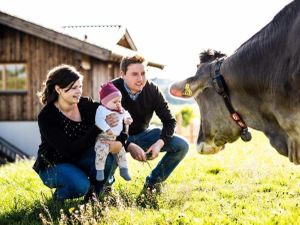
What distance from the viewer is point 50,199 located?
6.22m

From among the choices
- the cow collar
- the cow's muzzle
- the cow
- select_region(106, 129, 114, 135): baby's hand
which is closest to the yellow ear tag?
the cow

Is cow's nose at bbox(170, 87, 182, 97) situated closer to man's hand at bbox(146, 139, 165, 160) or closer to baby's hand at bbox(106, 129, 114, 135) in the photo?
baby's hand at bbox(106, 129, 114, 135)

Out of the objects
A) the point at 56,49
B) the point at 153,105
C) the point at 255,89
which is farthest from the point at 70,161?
the point at 56,49

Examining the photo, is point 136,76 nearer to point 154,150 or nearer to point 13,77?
point 154,150

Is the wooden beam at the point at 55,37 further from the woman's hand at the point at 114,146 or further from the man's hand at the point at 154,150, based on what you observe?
the woman's hand at the point at 114,146

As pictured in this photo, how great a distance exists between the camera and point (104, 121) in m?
5.47

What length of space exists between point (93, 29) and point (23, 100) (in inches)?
223

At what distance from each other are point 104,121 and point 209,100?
1.19 m

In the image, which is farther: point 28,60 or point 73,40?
point 28,60

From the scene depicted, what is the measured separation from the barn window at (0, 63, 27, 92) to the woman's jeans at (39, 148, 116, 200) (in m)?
13.7

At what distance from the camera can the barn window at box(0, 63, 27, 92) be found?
19.3 metres

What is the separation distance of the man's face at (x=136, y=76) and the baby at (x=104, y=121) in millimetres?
692

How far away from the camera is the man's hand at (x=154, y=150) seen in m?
6.10

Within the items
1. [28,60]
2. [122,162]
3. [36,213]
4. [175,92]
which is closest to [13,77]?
[28,60]
